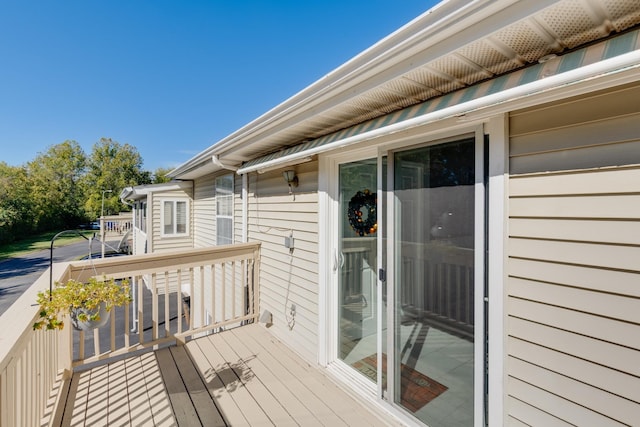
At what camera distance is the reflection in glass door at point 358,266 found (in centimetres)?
255

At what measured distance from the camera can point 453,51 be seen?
4.43 feet

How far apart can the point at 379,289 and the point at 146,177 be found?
3820 cm

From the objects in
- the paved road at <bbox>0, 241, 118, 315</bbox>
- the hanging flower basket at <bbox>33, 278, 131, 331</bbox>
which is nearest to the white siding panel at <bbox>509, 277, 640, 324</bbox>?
the hanging flower basket at <bbox>33, 278, 131, 331</bbox>

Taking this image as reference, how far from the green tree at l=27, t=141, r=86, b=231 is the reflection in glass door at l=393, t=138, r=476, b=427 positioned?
1316 inches

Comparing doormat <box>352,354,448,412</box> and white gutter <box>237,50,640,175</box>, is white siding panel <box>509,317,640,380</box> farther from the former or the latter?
white gutter <box>237,50,640,175</box>

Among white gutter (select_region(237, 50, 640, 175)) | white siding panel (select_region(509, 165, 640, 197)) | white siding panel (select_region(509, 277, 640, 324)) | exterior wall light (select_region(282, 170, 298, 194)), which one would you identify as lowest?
white siding panel (select_region(509, 277, 640, 324))

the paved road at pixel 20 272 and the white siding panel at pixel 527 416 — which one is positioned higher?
the white siding panel at pixel 527 416

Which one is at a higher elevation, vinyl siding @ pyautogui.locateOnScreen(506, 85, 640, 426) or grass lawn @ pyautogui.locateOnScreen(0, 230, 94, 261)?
vinyl siding @ pyautogui.locateOnScreen(506, 85, 640, 426)

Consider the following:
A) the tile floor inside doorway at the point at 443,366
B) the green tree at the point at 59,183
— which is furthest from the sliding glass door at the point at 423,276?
the green tree at the point at 59,183

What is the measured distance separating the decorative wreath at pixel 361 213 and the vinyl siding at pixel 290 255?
46 centimetres

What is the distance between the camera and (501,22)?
1.18 m

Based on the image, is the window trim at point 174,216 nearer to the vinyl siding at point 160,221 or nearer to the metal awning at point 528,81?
the vinyl siding at point 160,221

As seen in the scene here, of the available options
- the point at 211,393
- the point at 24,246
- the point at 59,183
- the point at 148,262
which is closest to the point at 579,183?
the point at 211,393

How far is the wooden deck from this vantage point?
2215mm
